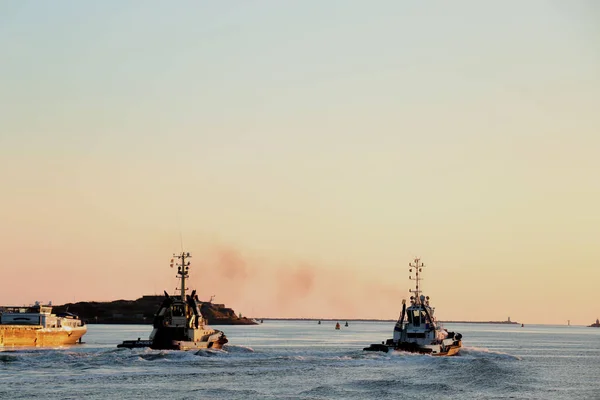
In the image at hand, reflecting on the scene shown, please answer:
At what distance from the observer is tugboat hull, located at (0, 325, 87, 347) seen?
124750mm

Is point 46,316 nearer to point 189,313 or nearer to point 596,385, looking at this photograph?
point 189,313

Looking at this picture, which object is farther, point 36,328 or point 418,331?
point 36,328

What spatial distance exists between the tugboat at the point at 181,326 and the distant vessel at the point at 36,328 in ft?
81.6

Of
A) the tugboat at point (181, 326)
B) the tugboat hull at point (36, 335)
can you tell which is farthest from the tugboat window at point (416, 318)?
the tugboat hull at point (36, 335)

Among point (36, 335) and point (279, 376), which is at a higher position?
point (36, 335)

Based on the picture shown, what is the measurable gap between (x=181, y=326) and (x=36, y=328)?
36.9m

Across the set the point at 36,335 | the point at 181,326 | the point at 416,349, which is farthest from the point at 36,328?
the point at 416,349

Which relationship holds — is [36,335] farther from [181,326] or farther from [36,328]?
[181,326]

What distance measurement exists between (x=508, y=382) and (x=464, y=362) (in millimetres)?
20452

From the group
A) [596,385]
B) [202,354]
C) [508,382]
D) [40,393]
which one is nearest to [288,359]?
[202,354]

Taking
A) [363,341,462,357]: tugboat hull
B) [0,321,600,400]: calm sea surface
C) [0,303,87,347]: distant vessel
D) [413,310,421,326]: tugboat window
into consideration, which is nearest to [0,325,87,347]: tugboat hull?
[0,303,87,347]: distant vessel

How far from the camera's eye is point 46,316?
143 meters

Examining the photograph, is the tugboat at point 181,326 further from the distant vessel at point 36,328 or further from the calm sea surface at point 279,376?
the distant vessel at point 36,328

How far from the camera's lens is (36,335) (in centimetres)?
13325
